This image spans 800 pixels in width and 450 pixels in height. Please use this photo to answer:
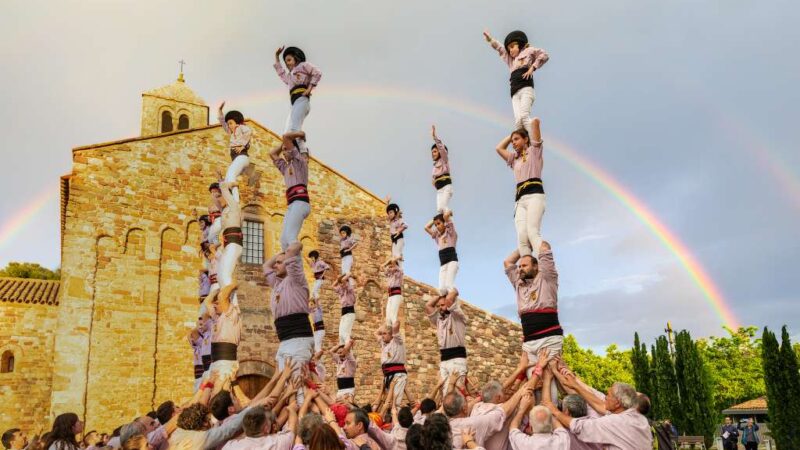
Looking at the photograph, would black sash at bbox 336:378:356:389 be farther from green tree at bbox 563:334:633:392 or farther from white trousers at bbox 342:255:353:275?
green tree at bbox 563:334:633:392

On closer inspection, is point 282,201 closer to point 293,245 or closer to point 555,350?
point 293,245

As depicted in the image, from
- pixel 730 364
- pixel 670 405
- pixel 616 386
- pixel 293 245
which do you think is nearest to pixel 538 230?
pixel 616 386

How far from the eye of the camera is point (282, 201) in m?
22.3

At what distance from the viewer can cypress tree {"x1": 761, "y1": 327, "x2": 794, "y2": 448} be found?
1884 cm

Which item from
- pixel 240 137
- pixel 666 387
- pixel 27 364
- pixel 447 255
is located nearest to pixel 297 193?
pixel 447 255

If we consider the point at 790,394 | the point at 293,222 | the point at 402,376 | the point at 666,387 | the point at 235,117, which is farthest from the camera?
the point at 666,387

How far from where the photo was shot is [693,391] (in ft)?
79.3

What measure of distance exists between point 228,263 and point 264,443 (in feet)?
23.3

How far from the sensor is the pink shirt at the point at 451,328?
10273 mm

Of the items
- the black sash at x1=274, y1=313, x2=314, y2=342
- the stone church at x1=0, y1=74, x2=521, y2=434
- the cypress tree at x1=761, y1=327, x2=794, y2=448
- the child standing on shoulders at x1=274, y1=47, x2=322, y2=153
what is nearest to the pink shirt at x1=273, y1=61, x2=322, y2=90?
the child standing on shoulders at x1=274, y1=47, x2=322, y2=153

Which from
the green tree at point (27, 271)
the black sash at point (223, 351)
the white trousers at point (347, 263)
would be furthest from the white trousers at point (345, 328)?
the green tree at point (27, 271)

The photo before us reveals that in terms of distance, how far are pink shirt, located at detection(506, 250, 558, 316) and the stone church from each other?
14.6 m

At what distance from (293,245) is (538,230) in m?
3.12

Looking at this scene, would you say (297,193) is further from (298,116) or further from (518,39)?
(518,39)
